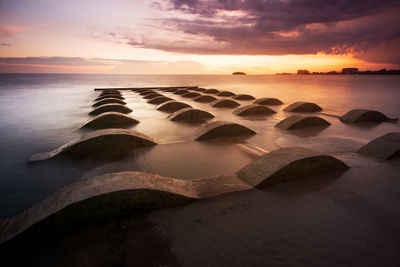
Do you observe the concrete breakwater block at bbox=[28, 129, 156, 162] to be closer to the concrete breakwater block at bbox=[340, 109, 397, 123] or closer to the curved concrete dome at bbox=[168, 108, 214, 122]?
the curved concrete dome at bbox=[168, 108, 214, 122]

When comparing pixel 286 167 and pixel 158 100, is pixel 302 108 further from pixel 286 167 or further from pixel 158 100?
pixel 286 167

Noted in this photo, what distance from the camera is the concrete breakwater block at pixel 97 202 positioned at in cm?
400

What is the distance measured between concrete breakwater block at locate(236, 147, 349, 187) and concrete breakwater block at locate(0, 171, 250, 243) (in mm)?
1460

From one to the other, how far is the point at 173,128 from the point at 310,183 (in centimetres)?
918

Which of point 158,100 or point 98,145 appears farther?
point 158,100

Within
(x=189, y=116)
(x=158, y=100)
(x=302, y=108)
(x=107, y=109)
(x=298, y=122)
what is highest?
(x=302, y=108)

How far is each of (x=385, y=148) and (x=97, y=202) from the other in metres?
9.90

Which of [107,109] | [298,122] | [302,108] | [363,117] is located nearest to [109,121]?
[107,109]

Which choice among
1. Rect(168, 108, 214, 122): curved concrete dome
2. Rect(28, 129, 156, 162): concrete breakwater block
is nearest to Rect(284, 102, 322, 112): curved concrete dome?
Rect(168, 108, 214, 122): curved concrete dome

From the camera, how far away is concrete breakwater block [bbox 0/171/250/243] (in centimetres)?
400

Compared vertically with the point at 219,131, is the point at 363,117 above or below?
above

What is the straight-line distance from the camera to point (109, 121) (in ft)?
45.8

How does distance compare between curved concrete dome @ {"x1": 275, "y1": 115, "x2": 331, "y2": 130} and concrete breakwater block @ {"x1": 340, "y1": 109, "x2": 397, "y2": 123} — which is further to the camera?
concrete breakwater block @ {"x1": 340, "y1": 109, "x2": 397, "y2": 123}

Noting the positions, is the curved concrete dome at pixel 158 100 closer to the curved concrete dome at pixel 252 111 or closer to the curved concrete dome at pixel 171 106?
the curved concrete dome at pixel 171 106
